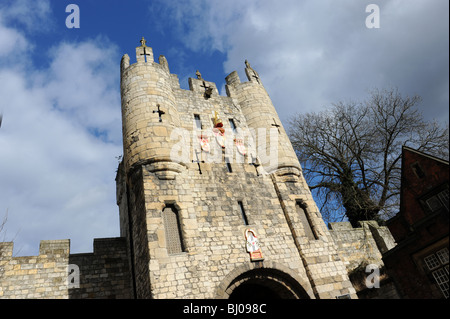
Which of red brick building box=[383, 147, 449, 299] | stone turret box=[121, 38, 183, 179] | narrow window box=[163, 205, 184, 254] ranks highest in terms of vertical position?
stone turret box=[121, 38, 183, 179]

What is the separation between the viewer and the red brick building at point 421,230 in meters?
9.29

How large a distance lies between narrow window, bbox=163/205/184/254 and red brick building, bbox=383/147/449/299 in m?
7.46

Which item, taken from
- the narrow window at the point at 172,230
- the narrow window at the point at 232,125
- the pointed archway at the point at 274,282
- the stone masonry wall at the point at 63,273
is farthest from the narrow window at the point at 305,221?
the stone masonry wall at the point at 63,273

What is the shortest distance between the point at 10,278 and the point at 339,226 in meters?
14.1

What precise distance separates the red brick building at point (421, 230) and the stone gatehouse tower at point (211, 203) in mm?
1955

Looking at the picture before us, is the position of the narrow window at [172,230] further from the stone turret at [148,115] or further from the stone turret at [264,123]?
the stone turret at [264,123]

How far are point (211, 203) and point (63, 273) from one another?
6.47m

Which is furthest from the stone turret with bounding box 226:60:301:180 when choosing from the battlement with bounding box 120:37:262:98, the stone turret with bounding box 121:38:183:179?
the stone turret with bounding box 121:38:183:179

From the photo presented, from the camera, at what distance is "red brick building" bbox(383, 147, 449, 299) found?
9289 millimetres

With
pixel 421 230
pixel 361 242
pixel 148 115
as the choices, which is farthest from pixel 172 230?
pixel 361 242

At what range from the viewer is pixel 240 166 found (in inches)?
516

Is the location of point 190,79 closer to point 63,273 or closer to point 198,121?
point 198,121

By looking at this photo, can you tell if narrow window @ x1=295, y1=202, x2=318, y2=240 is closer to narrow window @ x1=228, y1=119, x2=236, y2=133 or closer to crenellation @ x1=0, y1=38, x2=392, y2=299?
crenellation @ x1=0, y1=38, x2=392, y2=299
